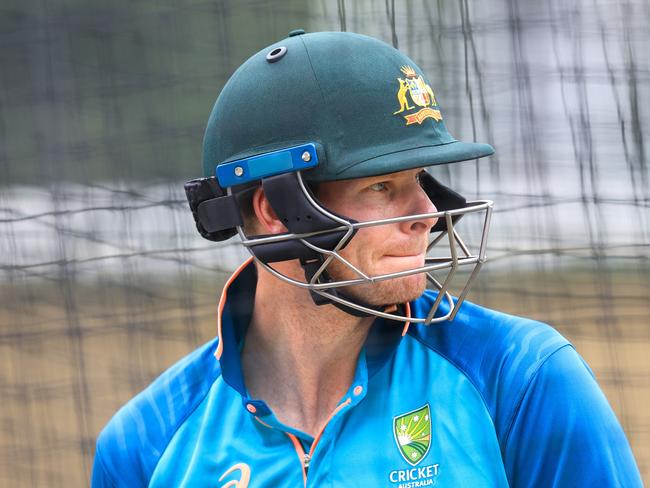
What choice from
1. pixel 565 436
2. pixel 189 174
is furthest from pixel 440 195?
pixel 189 174

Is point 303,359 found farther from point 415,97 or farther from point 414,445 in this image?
point 415,97

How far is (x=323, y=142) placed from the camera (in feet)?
6.74

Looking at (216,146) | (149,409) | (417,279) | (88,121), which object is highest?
(88,121)

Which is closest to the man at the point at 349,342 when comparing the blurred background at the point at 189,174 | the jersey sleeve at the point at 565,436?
the jersey sleeve at the point at 565,436

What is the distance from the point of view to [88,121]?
3.94 metres

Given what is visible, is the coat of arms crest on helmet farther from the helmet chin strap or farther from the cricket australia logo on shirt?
the cricket australia logo on shirt

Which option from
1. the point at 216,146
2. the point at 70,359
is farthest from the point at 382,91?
the point at 70,359

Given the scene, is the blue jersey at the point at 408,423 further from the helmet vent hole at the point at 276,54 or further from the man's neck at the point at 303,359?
the helmet vent hole at the point at 276,54

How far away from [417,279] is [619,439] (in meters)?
0.51

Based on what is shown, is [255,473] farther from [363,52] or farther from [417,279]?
[363,52]

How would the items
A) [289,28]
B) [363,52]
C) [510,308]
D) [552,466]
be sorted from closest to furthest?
1. [552,466]
2. [363,52]
3. [289,28]
4. [510,308]

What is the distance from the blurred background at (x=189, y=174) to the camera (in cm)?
357

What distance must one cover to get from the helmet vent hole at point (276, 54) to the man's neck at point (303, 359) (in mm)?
488

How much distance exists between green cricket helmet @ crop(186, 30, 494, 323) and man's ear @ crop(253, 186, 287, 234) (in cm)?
3
